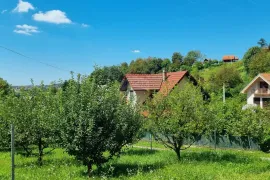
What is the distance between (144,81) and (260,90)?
74.6 feet

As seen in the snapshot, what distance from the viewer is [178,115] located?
16406 millimetres

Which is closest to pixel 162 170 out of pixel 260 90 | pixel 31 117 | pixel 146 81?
pixel 31 117

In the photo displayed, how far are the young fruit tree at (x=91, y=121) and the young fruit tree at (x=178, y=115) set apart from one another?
3947 millimetres

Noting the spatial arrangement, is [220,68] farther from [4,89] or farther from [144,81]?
[4,89]

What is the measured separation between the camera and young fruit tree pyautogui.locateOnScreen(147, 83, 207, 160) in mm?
16391

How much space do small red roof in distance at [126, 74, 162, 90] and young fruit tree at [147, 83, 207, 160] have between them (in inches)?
875

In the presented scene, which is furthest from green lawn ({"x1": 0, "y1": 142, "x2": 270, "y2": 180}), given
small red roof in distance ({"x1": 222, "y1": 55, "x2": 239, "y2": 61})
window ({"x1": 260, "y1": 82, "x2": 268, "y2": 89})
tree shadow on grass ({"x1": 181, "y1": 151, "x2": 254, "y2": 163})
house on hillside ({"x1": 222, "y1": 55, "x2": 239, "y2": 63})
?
small red roof in distance ({"x1": 222, "y1": 55, "x2": 239, "y2": 61})

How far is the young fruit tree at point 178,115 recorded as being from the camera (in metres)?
16.4

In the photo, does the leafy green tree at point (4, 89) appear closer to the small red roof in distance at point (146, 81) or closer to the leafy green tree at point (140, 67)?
the small red roof in distance at point (146, 81)

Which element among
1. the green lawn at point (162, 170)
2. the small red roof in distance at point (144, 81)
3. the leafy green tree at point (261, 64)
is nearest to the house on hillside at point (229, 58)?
the leafy green tree at point (261, 64)

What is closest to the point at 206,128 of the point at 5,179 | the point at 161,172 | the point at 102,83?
the point at 161,172

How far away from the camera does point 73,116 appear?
11.9 metres

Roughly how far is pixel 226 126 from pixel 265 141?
349 cm

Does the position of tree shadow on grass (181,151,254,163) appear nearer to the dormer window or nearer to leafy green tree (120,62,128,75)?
the dormer window
